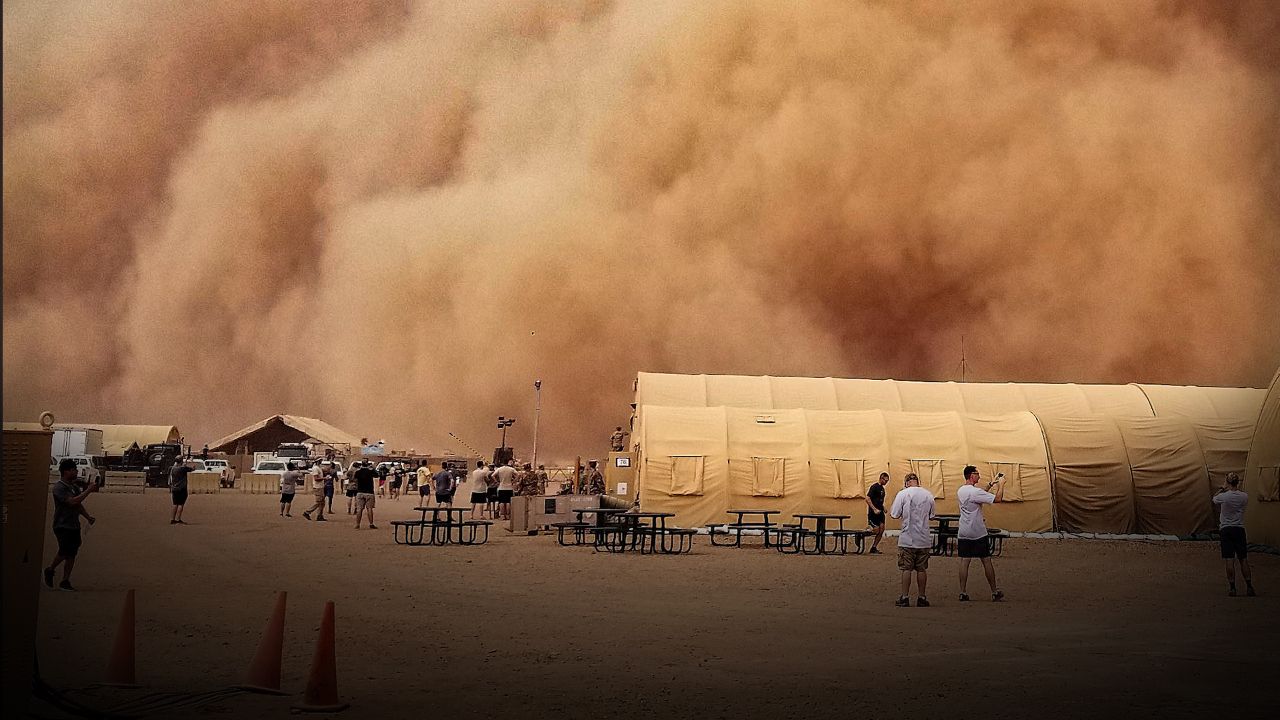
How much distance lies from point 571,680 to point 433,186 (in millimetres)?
86170

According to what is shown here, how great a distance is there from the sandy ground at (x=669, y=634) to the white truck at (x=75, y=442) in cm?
3614

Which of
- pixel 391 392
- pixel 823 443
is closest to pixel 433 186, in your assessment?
pixel 391 392

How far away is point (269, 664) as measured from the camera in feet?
26.9

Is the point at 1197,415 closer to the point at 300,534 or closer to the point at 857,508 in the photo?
the point at 857,508

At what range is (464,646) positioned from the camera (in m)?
10.5

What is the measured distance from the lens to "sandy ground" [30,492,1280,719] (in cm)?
841

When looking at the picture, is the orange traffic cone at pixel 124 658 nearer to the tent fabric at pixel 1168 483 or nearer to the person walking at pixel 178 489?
the person walking at pixel 178 489

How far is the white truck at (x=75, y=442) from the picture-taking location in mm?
52156

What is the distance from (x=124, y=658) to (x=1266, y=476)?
25.1m

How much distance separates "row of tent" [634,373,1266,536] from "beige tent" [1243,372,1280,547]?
2.81 m

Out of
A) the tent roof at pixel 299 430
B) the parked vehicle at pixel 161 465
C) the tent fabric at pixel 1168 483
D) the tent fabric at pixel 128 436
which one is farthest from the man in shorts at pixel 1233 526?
the tent fabric at pixel 128 436

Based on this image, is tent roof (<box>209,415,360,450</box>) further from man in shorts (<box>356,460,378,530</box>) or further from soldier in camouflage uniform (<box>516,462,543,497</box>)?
man in shorts (<box>356,460,378,530</box>)

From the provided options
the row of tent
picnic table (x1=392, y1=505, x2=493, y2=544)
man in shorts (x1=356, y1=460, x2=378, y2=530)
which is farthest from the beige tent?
man in shorts (x1=356, y1=460, x2=378, y2=530)

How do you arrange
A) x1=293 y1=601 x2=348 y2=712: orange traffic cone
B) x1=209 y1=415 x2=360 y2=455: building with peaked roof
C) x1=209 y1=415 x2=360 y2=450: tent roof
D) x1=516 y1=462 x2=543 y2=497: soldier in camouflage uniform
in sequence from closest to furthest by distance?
x1=293 y1=601 x2=348 y2=712: orange traffic cone
x1=516 y1=462 x2=543 y2=497: soldier in camouflage uniform
x1=209 y1=415 x2=360 y2=450: tent roof
x1=209 y1=415 x2=360 y2=455: building with peaked roof
